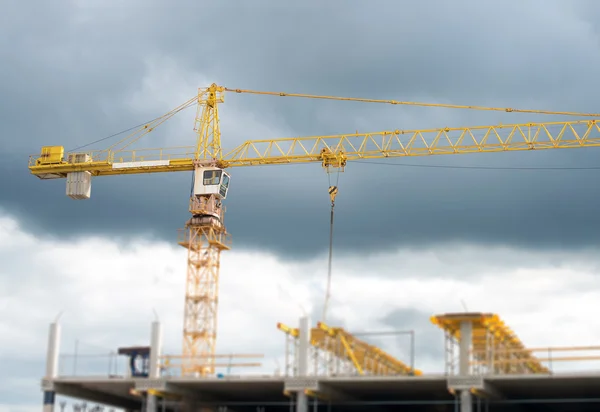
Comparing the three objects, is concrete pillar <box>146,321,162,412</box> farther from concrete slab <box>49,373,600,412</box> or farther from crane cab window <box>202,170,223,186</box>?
crane cab window <box>202,170,223,186</box>

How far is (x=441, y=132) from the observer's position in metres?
118

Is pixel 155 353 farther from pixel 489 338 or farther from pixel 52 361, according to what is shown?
pixel 489 338

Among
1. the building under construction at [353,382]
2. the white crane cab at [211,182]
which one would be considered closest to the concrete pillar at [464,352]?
the building under construction at [353,382]

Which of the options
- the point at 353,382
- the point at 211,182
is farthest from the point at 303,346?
the point at 211,182

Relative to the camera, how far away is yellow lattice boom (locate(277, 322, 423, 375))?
68500 millimetres

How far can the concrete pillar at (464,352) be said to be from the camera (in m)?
Result: 61.7

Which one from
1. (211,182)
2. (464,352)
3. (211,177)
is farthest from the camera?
(211,177)

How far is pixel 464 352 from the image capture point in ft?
204

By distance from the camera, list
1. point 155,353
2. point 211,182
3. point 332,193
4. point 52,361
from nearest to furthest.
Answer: point 155,353 < point 52,361 < point 332,193 < point 211,182

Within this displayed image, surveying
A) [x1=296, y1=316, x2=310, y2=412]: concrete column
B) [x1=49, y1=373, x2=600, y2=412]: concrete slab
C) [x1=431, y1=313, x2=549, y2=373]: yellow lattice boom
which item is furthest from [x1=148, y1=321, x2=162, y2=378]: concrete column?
[x1=431, y1=313, x2=549, y2=373]: yellow lattice boom

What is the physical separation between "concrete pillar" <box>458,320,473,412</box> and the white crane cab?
204 ft

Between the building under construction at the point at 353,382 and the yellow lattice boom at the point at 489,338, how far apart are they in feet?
0.18

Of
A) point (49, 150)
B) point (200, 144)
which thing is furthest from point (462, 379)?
point (49, 150)

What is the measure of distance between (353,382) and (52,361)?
744 inches
